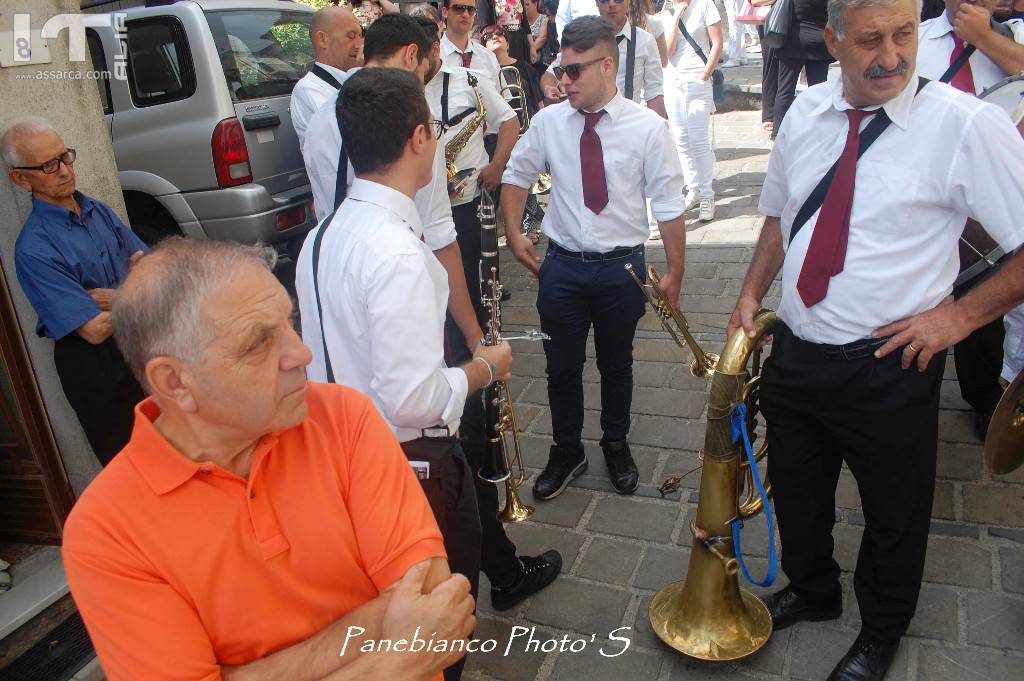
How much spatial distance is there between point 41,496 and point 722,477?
2.92m

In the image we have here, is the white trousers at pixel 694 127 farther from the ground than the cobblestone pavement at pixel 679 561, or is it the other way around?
the white trousers at pixel 694 127

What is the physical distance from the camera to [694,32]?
6.89m

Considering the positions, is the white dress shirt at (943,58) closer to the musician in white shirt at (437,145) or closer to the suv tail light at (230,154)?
the musician in white shirt at (437,145)

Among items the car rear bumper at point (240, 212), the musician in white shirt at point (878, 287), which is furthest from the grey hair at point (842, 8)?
the car rear bumper at point (240, 212)

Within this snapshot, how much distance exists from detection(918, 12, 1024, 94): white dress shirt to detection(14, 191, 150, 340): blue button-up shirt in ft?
11.9

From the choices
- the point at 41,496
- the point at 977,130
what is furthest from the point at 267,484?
the point at 41,496

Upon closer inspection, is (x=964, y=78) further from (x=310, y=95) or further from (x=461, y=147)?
(x=310, y=95)

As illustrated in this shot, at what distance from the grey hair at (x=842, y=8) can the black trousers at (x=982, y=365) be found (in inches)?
79.8

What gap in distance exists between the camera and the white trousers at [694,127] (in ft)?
22.4

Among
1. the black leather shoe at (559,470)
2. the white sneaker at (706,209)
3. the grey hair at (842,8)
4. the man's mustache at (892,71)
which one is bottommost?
the black leather shoe at (559,470)

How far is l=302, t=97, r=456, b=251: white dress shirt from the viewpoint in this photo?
142 inches

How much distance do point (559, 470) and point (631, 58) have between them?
363cm

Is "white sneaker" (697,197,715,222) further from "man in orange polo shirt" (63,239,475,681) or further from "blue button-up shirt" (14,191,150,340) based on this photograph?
"man in orange polo shirt" (63,239,475,681)

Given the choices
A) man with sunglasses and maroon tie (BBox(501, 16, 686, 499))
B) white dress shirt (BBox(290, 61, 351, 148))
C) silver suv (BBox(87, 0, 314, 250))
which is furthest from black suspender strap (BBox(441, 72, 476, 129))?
Result: silver suv (BBox(87, 0, 314, 250))
